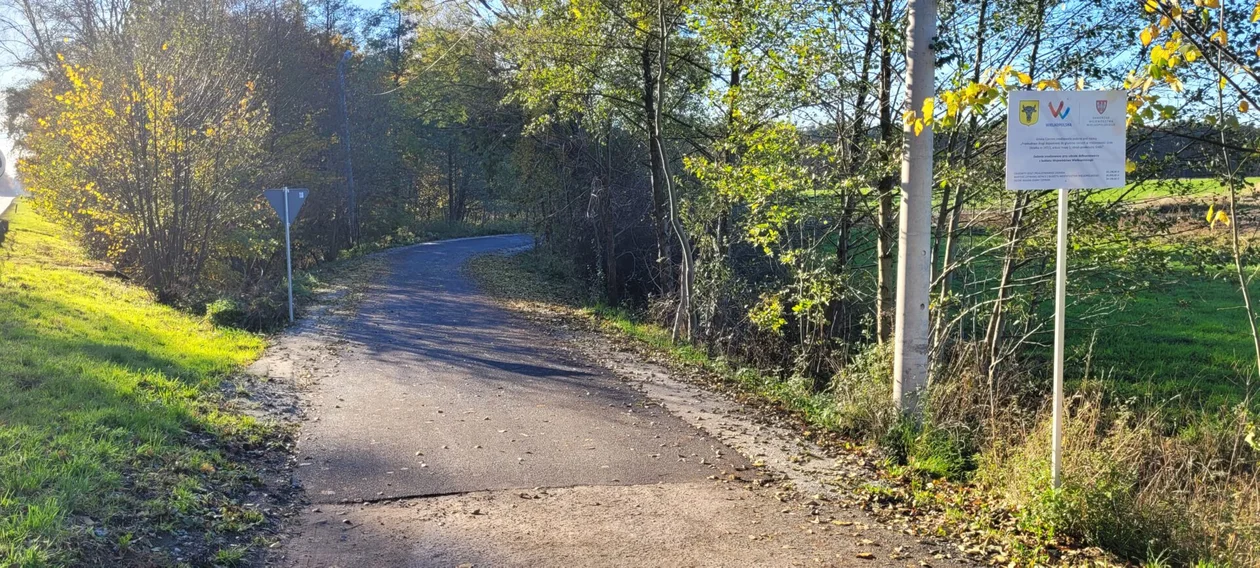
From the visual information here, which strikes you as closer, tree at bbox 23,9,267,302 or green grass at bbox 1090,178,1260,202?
green grass at bbox 1090,178,1260,202

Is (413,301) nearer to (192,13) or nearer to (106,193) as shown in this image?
(106,193)

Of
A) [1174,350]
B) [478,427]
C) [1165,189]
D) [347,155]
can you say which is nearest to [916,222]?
[1165,189]

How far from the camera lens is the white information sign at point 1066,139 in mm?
5035

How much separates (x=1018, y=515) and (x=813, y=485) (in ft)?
4.94

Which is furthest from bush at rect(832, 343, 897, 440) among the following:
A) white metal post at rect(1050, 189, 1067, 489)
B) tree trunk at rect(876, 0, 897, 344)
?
white metal post at rect(1050, 189, 1067, 489)

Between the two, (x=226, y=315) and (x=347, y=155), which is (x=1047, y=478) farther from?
(x=347, y=155)

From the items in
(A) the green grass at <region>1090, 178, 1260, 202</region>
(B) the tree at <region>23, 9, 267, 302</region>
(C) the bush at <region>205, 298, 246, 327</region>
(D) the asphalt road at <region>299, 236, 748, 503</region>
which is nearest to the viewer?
(D) the asphalt road at <region>299, 236, 748, 503</region>

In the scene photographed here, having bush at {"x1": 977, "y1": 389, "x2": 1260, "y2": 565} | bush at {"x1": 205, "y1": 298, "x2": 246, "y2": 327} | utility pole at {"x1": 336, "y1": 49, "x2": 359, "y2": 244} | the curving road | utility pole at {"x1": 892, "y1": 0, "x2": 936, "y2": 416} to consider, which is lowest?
the curving road

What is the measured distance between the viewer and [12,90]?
36156 mm

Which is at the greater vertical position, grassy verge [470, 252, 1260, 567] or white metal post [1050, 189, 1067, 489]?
white metal post [1050, 189, 1067, 489]

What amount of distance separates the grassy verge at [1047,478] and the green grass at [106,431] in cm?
468

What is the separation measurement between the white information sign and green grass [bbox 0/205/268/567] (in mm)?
5365

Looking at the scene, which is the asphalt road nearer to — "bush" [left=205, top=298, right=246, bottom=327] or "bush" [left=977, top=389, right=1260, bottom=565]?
"bush" [left=205, top=298, right=246, bottom=327]

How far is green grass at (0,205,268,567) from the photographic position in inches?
187
